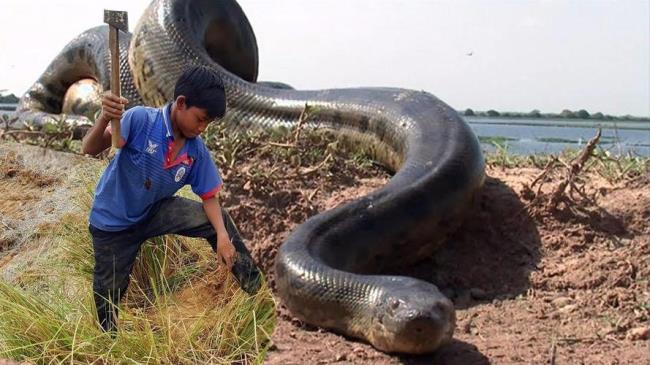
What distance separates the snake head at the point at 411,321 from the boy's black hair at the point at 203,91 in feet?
4.46

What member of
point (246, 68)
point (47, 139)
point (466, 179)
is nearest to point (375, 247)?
point (466, 179)

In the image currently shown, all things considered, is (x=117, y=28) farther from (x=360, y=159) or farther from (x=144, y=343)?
(x=360, y=159)

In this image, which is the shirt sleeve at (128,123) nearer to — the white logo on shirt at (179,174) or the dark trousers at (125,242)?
the white logo on shirt at (179,174)

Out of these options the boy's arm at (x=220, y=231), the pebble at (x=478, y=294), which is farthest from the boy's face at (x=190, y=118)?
the pebble at (x=478, y=294)

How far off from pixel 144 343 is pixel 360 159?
3.75 metres

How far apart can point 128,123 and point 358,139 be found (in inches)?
160

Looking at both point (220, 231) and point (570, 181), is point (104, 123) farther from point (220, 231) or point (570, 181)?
point (570, 181)

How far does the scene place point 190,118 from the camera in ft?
13.5

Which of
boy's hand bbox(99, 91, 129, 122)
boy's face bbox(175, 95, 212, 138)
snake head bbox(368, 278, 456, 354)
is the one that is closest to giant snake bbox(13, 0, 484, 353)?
snake head bbox(368, 278, 456, 354)

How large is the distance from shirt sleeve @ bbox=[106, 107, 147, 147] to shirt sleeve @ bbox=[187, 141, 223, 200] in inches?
15.0

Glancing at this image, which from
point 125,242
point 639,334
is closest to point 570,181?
point 639,334

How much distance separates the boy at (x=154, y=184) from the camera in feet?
13.4

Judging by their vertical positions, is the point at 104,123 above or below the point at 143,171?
above

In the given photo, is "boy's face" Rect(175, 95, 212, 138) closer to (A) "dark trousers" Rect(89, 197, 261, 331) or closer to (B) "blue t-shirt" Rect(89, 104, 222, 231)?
(B) "blue t-shirt" Rect(89, 104, 222, 231)
